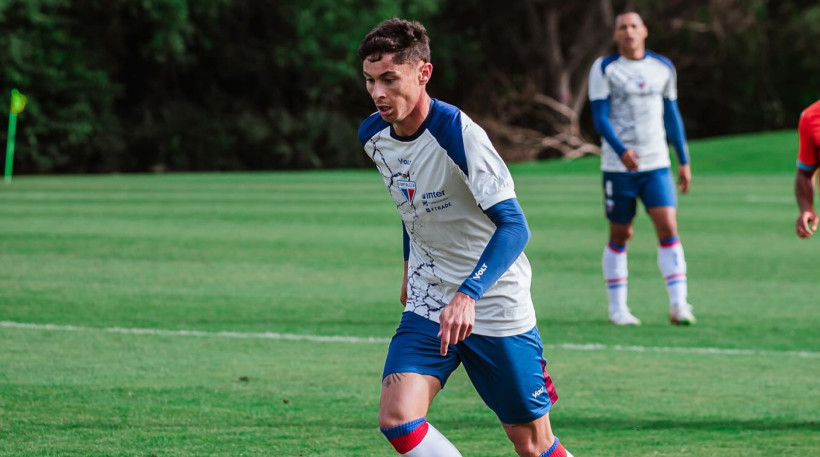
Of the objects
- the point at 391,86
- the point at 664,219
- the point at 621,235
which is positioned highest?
the point at 391,86

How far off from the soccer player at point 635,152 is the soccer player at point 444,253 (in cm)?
544

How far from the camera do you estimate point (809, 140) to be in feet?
21.0

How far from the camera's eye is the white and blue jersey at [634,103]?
1000 cm

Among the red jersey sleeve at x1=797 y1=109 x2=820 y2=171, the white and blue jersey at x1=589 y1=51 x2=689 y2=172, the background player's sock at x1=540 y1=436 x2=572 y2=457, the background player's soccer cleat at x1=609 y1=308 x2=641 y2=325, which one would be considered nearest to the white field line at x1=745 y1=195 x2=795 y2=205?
the white and blue jersey at x1=589 y1=51 x2=689 y2=172

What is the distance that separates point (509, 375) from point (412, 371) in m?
0.34

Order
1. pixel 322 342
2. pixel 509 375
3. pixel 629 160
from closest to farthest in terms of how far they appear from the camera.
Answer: pixel 509 375 < pixel 322 342 < pixel 629 160

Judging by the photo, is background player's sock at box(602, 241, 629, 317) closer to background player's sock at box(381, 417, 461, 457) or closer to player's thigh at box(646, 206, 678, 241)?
player's thigh at box(646, 206, 678, 241)

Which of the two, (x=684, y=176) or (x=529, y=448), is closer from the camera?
(x=529, y=448)

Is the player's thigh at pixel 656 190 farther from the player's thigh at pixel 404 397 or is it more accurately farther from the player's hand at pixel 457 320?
the player's hand at pixel 457 320

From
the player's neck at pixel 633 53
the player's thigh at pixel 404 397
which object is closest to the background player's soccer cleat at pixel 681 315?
the player's neck at pixel 633 53

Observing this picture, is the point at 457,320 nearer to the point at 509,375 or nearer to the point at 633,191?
the point at 509,375

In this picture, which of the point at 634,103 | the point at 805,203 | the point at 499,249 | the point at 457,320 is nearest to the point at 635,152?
the point at 634,103

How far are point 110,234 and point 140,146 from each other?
27.1m

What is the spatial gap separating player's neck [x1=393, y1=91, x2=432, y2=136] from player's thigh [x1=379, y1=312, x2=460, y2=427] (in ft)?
2.21
